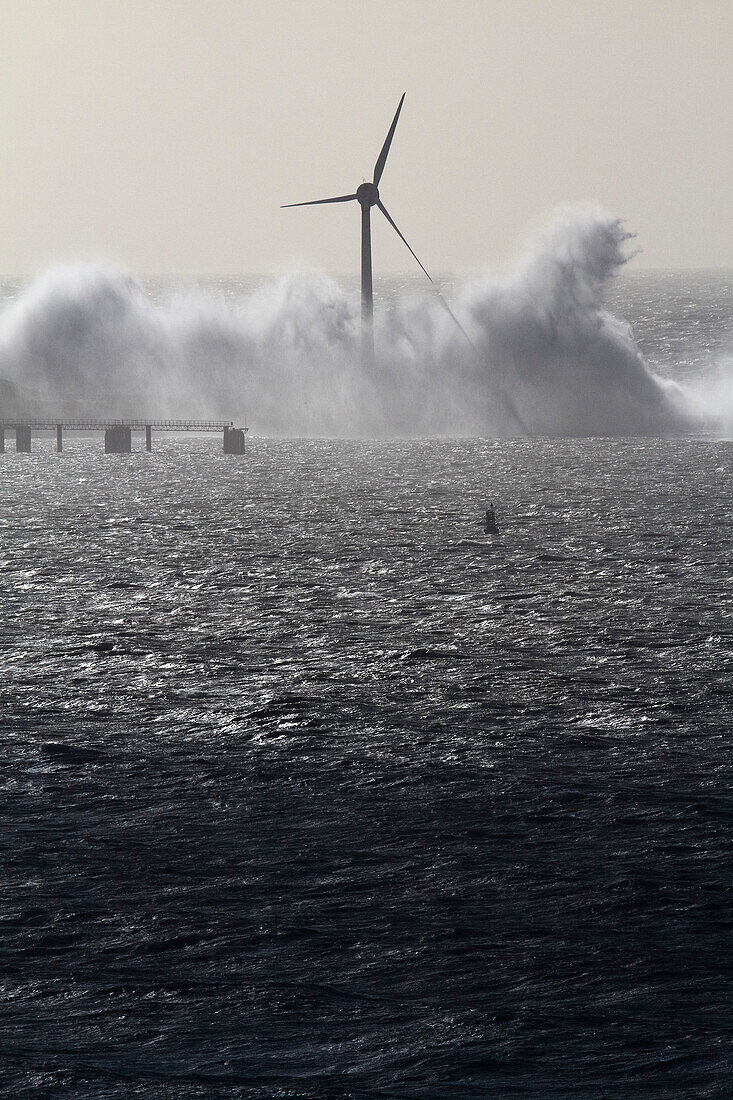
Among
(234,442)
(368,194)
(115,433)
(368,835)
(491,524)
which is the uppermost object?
(368,194)

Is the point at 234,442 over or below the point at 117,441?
below

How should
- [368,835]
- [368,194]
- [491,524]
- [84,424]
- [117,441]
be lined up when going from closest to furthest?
[368,835]
[491,524]
[117,441]
[368,194]
[84,424]

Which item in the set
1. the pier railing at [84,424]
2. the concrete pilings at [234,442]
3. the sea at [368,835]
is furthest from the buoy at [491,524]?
the pier railing at [84,424]

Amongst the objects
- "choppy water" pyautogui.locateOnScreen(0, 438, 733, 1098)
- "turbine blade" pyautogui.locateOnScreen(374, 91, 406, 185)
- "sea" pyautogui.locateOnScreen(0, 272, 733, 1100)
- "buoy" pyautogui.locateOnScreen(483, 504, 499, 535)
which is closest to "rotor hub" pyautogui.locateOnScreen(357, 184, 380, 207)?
"turbine blade" pyautogui.locateOnScreen(374, 91, 406, 185)

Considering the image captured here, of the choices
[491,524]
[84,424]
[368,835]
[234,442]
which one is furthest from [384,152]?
→ [368,835]

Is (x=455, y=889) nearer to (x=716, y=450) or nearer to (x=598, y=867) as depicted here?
(x=598, y=867)

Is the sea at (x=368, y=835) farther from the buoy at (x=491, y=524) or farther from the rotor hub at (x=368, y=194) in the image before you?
the rotor hub at (x=368, y=194)

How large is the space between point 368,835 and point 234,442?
474ft

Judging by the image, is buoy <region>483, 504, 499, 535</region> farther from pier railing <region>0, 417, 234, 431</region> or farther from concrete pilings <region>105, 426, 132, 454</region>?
concrete pilings <region>105, 426, 132, 454</region>

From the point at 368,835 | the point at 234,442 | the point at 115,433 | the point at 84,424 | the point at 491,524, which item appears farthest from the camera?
the point at 84,424

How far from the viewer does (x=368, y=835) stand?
111 ft

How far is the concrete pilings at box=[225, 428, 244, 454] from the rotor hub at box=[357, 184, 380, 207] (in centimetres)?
→ 3564

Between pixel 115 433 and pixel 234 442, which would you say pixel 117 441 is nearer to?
pixel 115 433

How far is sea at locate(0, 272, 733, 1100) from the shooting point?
80.5 feet
